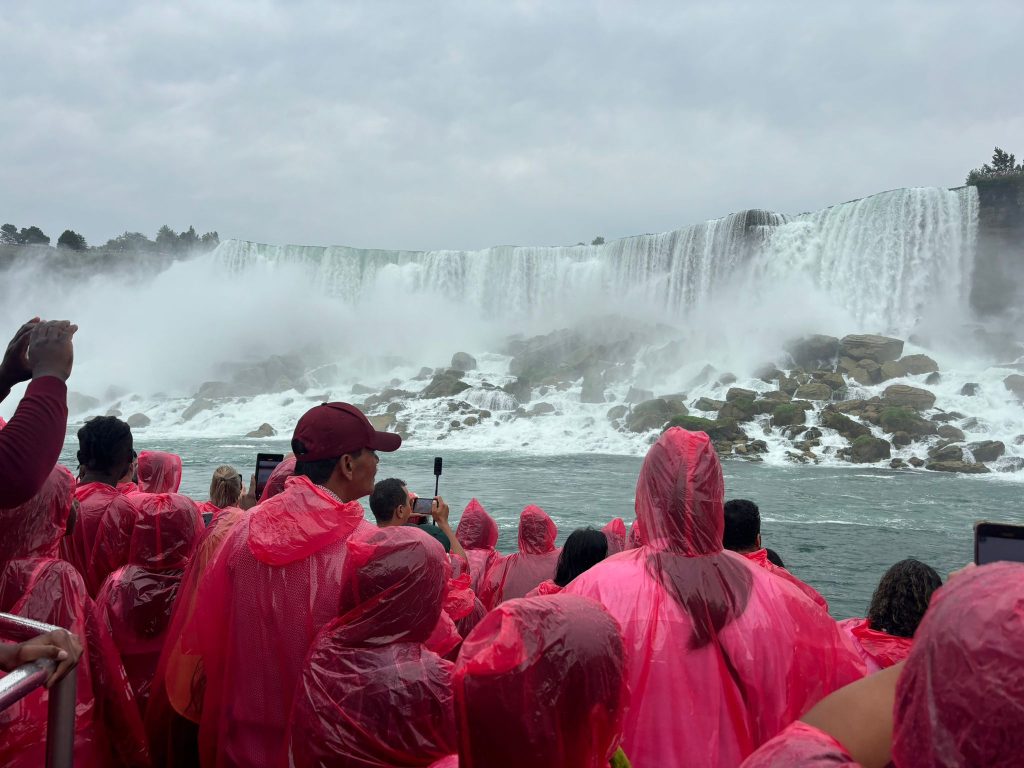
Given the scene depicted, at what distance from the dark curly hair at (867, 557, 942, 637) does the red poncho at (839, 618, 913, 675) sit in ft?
0.13

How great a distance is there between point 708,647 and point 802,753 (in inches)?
37.3

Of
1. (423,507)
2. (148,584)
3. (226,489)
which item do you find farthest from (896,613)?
(226,489)

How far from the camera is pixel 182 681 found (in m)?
2.04

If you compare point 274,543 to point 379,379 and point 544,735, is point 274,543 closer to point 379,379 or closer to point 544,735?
point 544,735

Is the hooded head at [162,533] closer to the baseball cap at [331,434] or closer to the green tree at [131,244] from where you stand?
the baseball cap at [331,434]

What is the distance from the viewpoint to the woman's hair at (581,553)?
10.00 ft

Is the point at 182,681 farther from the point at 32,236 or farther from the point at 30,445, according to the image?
the point at 32,236

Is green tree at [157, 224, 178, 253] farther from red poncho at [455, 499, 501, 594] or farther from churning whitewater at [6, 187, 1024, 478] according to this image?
red poncho at [455, 499, 501, 594]

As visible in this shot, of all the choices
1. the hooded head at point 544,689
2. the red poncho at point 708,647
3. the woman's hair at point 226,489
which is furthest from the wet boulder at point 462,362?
the hooded head at point 544,689

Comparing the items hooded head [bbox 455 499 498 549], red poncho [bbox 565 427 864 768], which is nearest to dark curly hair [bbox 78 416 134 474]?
red poncho [bbox 565 427 864 768]

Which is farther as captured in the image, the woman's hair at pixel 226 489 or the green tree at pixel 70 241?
the green tree at pixel 70 241

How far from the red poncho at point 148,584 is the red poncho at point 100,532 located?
53 millimetres

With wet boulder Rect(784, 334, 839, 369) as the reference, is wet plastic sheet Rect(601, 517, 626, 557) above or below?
below

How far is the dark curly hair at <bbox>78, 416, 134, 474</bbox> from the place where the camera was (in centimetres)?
297
